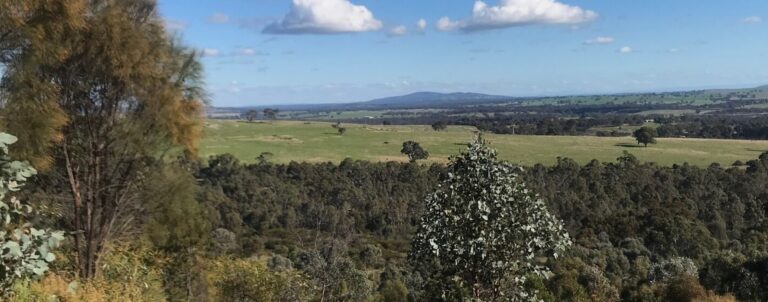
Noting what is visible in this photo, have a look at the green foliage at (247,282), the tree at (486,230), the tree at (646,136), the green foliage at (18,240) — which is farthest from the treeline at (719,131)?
the green foliage at (18,240)

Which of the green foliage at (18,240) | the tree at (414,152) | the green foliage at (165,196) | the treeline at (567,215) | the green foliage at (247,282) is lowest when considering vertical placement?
the treeline at (567,215)

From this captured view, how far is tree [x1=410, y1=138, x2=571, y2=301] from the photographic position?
8055 millimetres

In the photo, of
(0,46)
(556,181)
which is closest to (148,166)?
(0,46)

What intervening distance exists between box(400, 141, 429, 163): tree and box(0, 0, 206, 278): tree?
115 m

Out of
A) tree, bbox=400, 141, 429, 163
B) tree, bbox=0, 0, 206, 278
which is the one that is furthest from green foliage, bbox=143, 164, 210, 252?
tree, bbox=400, 141, 429, 163

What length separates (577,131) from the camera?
19612cm

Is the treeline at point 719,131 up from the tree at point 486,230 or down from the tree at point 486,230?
down

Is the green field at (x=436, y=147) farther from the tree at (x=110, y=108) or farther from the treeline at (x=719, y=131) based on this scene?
the tree at (x=110, y=108)

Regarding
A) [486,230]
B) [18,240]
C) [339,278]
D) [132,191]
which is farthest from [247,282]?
[339,278]

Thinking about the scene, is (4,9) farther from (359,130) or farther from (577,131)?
(577,131)

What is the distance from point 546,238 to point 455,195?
53.0 inches

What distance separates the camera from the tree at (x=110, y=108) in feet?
32.3

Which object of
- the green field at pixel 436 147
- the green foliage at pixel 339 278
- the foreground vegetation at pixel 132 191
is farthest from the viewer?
the green field at pixel 436 147

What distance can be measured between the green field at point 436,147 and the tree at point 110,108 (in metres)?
107
